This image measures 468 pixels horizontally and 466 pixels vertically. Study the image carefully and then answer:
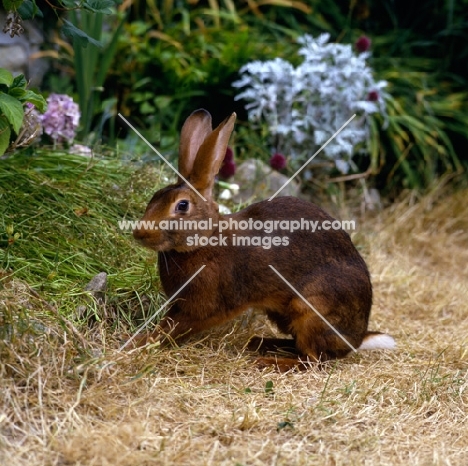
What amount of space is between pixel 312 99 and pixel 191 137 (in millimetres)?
2723

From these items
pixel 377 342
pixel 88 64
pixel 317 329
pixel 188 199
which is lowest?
pixel 377 342

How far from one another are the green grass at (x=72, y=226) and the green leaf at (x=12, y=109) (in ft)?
1.90

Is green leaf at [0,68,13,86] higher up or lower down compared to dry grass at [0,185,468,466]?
higher up

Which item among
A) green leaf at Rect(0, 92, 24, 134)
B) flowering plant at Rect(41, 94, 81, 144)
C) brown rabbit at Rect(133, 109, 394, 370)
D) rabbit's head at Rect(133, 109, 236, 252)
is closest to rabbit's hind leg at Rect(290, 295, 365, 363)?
brown rabbit at Rect(133, 109, 394, 370)

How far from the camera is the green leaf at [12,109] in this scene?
3.59 meters

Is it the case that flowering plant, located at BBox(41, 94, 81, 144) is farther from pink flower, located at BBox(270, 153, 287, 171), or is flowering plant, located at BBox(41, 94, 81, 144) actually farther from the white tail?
the white tail

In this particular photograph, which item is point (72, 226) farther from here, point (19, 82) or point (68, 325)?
point (68, 325)

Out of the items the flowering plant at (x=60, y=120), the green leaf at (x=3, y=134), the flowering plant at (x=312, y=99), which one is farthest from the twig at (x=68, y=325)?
the flowering plant at (x=312, y=99)

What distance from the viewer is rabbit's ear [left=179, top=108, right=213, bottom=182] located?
379 cm

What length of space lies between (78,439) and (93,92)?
12.1 ft

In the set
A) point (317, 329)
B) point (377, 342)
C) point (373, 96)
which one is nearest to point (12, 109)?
point (317, 329)

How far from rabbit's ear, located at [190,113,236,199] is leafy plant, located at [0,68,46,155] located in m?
0.82

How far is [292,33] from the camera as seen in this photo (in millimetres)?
7477

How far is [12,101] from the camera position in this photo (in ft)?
12.0
